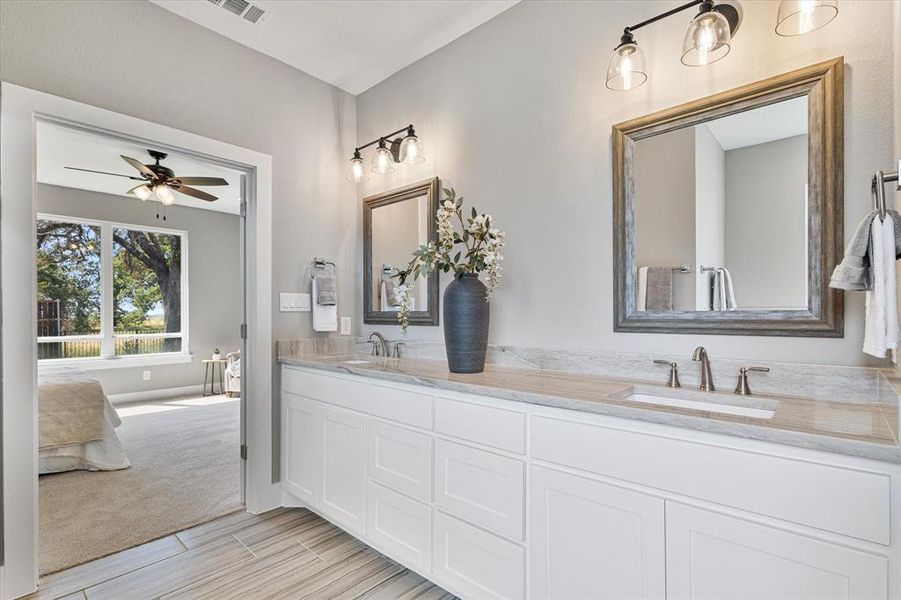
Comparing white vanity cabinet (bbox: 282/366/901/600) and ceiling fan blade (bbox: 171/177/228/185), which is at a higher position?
ceiling fan blade (bbox: 171/177/228/185)

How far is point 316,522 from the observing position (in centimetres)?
249

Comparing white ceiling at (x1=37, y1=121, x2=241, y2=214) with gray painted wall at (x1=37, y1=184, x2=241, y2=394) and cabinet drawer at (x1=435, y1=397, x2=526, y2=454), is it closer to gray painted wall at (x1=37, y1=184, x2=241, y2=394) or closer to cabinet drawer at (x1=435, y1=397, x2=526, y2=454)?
gray painted wall at (x1=37, y1=184, x2=241, y2=394)

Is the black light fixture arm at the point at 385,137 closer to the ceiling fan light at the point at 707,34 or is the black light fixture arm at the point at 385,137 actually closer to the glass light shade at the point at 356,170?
the glass light shade at the point at 356,170

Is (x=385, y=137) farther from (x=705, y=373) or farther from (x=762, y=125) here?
(x=705, y=373)

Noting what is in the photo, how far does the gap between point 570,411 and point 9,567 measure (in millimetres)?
2312

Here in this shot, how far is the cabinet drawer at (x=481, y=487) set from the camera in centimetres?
151

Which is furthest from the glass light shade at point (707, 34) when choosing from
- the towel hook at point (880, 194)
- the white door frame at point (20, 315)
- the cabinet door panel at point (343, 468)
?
the white door frame at point (20, 315)

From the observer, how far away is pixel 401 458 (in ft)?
6.20

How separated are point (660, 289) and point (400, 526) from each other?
1.43 meters

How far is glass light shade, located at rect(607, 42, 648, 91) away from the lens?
1.68 meters

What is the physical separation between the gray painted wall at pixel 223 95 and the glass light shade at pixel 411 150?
0.66m

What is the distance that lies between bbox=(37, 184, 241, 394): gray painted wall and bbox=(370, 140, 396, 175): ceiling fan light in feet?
13.9

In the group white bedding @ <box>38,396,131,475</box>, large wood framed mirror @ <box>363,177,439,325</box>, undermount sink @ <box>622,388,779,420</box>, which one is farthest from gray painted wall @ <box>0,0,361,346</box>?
undermount sink @ <box>622,388,779,420</box>

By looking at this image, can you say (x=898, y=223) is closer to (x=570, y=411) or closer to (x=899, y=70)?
(x=899, y=70)
